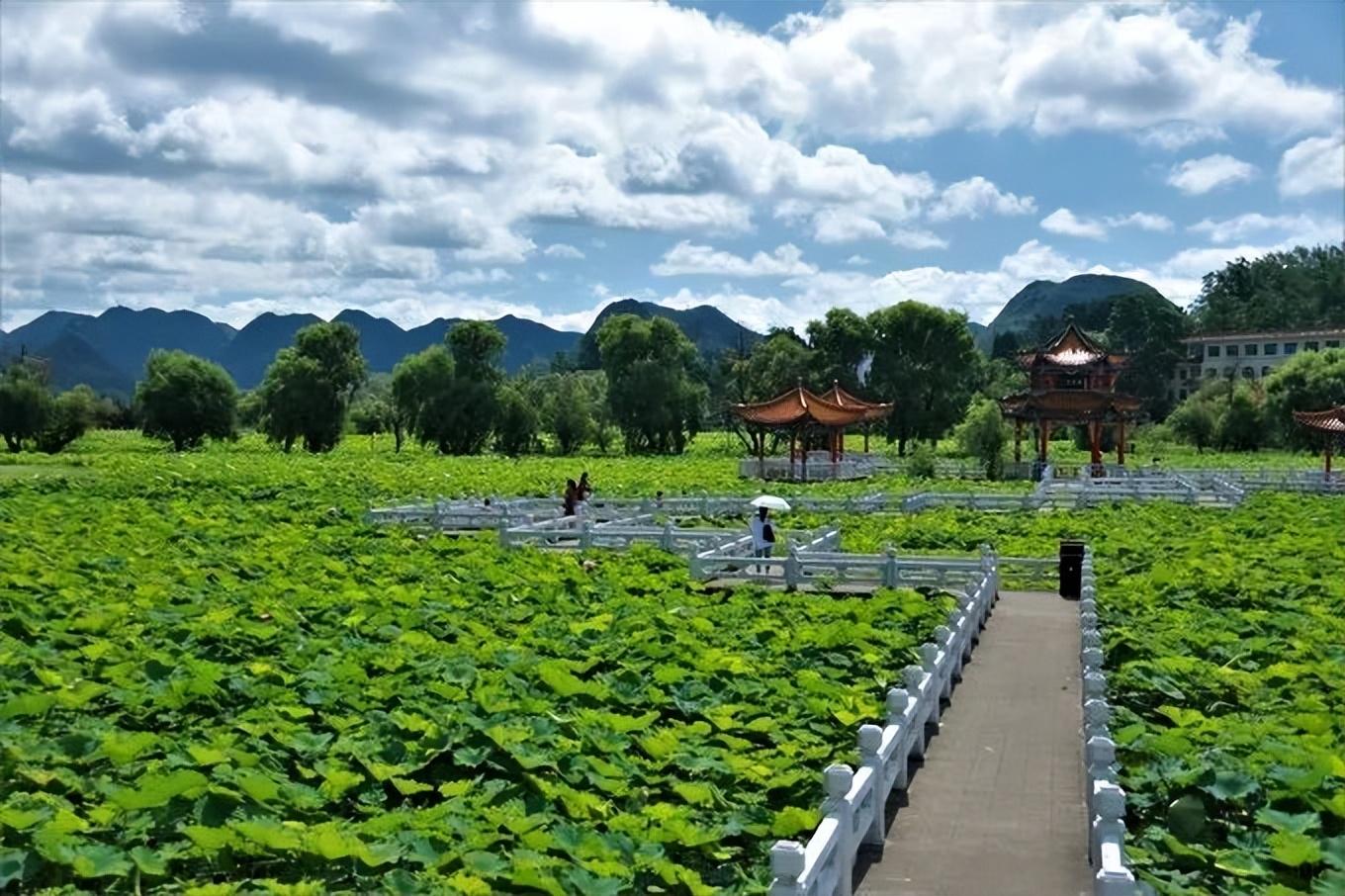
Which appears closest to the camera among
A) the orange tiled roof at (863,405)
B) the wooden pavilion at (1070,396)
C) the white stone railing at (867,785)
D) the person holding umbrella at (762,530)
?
the white stone railing at (867,785)

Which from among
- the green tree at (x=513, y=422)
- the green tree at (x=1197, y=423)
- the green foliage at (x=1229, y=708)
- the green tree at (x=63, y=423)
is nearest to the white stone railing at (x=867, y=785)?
the green foliage at (x=1229, y=708)

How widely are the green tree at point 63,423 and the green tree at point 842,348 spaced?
4212 cm

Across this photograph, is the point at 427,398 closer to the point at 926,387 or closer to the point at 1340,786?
the point at 926,387

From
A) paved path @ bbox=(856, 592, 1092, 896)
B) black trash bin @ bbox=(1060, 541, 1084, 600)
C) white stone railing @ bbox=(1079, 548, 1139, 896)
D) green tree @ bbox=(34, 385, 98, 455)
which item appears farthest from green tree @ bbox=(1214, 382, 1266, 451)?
white stone railing @ bbox=(1079, 548, 1139, 896)

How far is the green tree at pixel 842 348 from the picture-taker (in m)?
74.0

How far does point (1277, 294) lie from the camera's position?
5335 inches

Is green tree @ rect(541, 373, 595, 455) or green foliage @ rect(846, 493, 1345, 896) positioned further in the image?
green tree @ rect(541, 373, 595, 455)

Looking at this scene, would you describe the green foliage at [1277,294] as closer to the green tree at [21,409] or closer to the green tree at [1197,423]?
the green tree at [1197,423]

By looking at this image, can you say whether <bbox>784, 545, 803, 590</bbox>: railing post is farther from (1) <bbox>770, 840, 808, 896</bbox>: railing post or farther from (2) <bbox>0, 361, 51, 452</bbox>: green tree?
(2) <bbox>0, 361, 51, 452</bbox>: green tree

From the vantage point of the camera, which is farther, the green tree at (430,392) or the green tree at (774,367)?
the green tree at (430,392)

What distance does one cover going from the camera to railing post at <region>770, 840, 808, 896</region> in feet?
18.0

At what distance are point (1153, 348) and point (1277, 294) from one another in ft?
86.9

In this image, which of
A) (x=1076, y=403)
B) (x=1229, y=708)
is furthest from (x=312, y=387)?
(x=1229, y=708)

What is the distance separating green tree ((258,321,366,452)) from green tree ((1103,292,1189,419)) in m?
70.8
